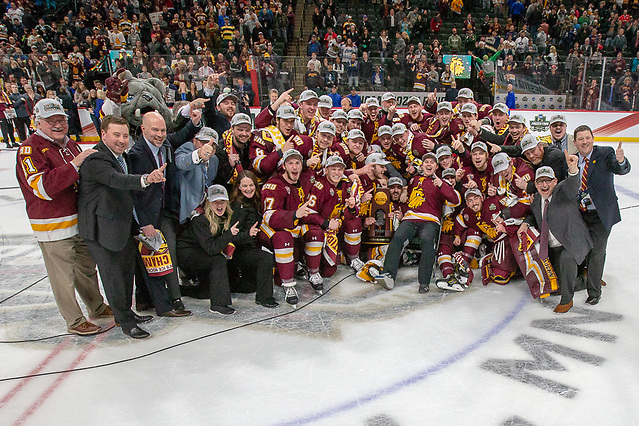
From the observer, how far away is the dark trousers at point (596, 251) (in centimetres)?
393

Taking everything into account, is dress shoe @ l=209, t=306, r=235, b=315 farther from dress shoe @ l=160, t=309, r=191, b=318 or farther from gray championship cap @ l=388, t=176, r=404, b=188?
gray championship cap @ l=388, t=176, r=404, b=188

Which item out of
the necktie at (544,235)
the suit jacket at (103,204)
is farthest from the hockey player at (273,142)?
the necktie at (544,235)

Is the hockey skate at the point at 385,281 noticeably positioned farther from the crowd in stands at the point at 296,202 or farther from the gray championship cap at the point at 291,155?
the gray championship cap at the point at 291,155

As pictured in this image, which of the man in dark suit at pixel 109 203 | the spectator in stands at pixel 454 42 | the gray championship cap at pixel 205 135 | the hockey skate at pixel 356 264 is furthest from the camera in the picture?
the spectator in stands at pixel 454 42

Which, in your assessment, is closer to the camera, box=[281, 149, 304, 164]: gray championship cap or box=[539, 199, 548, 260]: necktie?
box=[539, 199, 548, 260]: necktie

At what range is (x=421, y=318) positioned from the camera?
386cm

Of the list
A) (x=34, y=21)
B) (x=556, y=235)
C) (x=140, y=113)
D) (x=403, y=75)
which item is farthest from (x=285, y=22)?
(x=556, y=235)

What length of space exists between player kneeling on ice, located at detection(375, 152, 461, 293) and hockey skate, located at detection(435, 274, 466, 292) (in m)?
0.10

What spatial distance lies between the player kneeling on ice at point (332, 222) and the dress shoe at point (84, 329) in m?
1.80

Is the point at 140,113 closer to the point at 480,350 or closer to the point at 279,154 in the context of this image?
the point at 279,154

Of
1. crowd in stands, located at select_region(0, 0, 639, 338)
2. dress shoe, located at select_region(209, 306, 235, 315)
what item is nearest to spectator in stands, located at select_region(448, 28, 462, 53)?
crowd in stands, located at select_region(0, 0, 639, 338)

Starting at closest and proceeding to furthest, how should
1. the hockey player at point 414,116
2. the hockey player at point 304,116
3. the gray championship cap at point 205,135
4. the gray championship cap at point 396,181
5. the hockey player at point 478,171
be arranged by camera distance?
the gray championship cap at point 205,135
the hockey player at point 478,171
the gray championship cap at point 396,181
the hockey player at point 304,116
the hockey player at point 414,116

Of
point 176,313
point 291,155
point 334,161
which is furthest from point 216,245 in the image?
point 334,161

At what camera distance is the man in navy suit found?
3826mm
